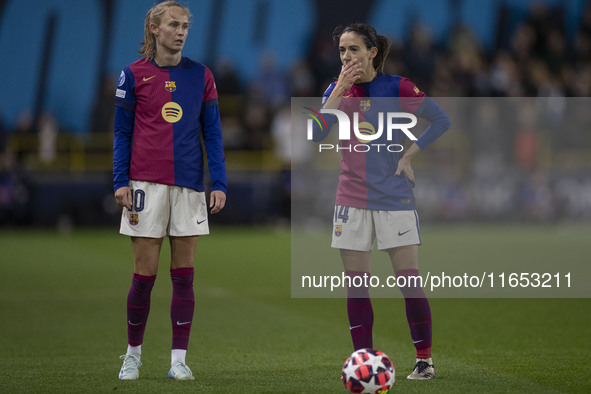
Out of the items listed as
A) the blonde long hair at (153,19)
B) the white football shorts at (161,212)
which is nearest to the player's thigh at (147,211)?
the white football shorts at (161,212)

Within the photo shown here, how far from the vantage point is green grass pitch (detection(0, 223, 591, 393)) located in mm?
5281

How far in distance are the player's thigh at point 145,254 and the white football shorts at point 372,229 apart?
103cm

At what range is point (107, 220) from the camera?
20516 millimetres

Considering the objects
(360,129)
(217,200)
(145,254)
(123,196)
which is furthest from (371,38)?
(145,254)

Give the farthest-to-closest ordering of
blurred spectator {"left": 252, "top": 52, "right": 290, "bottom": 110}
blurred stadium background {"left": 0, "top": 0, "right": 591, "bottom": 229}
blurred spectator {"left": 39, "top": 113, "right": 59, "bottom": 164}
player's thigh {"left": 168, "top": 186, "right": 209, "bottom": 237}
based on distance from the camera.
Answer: blurred spectator {"left": 252, "top": 52, "right": 290, "bottom": 110} → blurred spectator {"left": 39, "top": 113, "right": 59, "bottom": 164} → blurred stadium background {"left": 0, "top": 0, "right": 591, "bottom": 229} → player's thigh {"left": 168, "top": 186, "right": 209, "bottom": 237}

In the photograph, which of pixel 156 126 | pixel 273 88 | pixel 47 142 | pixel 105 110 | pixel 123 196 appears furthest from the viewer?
pixel 273 88

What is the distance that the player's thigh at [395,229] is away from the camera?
520cm

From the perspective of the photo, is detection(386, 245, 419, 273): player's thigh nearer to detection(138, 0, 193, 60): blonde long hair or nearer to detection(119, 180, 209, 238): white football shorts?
detection(119, 180, 209, 238): white football shorts

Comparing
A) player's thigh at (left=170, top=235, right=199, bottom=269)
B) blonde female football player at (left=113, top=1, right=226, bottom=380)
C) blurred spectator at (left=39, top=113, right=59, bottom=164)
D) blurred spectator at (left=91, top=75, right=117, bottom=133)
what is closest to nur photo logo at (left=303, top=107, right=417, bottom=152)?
blonde female football player at (left=113, top=1, right=226, bottom=380)

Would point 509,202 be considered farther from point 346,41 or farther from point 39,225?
point 346,41

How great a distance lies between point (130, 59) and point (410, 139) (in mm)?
19416

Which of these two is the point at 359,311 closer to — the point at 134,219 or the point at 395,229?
the point at 395,229

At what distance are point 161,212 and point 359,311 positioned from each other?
4.09ft

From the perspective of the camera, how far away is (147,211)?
5.25 meters
